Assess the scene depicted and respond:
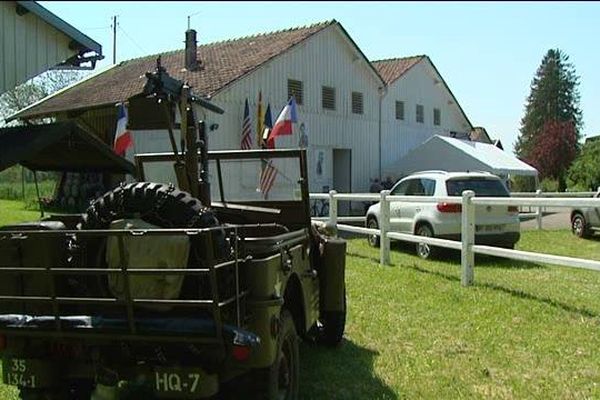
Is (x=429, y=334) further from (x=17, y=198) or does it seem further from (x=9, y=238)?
(x=17, y=198)

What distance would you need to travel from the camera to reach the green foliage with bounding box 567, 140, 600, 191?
107ft

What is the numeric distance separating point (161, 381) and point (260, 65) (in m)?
20.1

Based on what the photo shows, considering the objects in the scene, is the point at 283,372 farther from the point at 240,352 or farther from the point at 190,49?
the point at 190,49

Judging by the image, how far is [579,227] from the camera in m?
17.3

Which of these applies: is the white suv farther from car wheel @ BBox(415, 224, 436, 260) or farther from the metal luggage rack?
the metal luggage rack

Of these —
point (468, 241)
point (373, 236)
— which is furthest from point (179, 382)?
point (373, 236)

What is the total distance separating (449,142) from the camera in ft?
94.9

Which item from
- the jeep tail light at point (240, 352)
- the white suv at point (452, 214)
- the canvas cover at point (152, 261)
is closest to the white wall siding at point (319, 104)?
the white suv at point (452, 214)

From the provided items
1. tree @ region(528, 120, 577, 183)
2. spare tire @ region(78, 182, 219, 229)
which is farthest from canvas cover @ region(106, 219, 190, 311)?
tree @ region(528, 120, 577, 183)

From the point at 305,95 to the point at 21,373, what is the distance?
21832mm

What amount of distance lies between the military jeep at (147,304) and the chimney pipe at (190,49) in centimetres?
2115

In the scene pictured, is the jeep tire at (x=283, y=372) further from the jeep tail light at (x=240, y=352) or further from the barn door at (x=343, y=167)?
the barn door at (x=343, y=167)

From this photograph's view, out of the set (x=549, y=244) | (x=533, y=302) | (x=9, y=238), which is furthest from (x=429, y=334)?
(x=549, y=244)

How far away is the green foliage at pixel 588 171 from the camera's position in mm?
32562
